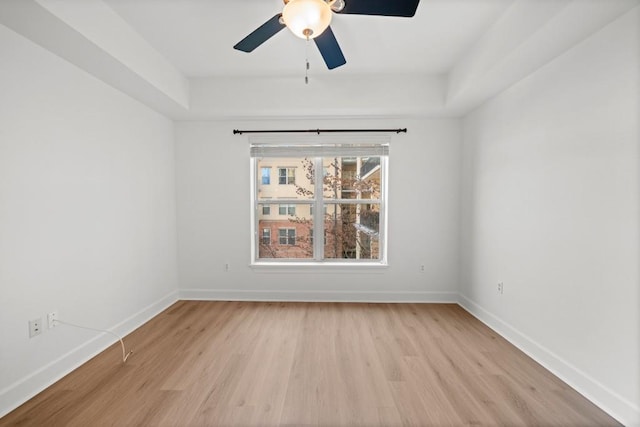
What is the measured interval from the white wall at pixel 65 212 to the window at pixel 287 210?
Result: 151 centimetres

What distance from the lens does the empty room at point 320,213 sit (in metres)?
1.65

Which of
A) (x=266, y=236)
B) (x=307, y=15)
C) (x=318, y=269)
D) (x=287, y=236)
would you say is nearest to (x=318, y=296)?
(x=318, y=269)

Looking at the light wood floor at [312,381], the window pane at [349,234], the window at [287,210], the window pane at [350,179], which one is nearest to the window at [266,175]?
the window at [287,210]

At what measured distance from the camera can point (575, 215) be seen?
1.88m

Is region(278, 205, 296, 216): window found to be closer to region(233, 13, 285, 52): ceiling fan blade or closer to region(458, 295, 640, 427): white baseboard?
region(233, 13, 285, 52): ceiling fan blade

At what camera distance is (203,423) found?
61.2 inches

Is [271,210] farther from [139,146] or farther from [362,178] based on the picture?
[139,146]

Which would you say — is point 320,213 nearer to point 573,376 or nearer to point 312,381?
point 312,381

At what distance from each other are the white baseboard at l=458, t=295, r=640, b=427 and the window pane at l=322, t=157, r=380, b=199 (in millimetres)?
1942

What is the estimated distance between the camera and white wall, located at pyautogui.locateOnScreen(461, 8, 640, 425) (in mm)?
1566

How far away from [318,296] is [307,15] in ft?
9.69

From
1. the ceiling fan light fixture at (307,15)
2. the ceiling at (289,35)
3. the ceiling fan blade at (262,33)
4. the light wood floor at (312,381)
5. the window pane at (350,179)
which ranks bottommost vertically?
the light wood floor at (312,381)

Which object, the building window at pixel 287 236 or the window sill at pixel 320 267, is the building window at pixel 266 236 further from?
the window sill at pixel 320 267

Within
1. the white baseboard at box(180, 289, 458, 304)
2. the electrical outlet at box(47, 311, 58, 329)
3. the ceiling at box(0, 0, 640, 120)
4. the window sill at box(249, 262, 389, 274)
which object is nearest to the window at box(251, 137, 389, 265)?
the window sill at box(249, 262, 389, 274)
